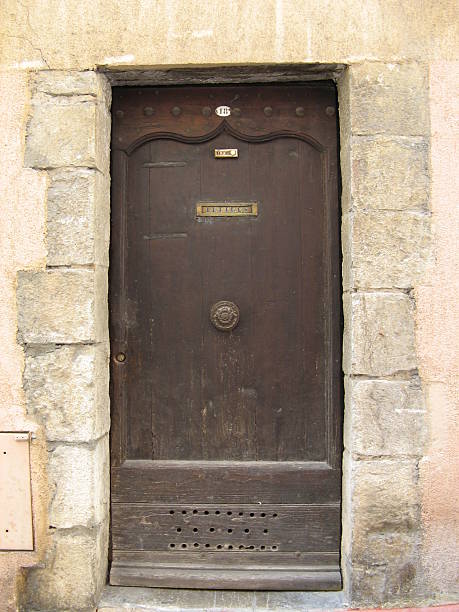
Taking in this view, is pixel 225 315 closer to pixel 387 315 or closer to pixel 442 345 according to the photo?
pixel 387 315

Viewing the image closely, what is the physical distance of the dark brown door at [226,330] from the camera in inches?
111

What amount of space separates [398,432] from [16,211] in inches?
80.5

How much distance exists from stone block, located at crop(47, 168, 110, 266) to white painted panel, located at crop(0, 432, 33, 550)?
86cm

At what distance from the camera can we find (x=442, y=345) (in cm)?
260

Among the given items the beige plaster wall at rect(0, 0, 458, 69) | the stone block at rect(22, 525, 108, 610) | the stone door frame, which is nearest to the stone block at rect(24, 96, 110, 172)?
the stone door frame

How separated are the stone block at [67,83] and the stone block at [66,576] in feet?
6.69

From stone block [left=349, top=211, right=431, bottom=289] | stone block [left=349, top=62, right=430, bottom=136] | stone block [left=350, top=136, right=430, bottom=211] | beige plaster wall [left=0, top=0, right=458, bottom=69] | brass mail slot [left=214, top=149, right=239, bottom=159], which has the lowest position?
stone block [left=349, top=211, right=431, bottom=289]

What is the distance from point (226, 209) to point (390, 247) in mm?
818

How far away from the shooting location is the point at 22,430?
104 inches

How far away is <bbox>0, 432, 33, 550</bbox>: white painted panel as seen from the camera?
262 cm

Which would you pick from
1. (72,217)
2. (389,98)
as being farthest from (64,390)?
(389,98)

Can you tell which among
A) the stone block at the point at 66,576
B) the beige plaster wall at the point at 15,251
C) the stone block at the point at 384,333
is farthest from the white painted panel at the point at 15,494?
the stone block at the point at 384,333

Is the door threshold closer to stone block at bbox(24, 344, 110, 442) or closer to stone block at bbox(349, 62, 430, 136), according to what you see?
stone block at bbox(24, 344, 110, 442)

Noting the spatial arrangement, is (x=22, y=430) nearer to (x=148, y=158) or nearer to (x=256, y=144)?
(x=148, y=158)
